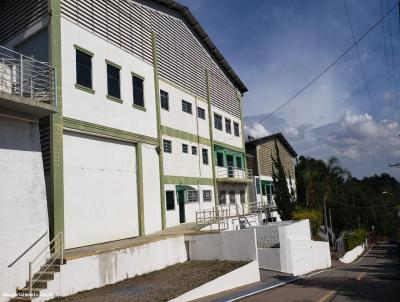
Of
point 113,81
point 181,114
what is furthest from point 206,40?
point 113,81

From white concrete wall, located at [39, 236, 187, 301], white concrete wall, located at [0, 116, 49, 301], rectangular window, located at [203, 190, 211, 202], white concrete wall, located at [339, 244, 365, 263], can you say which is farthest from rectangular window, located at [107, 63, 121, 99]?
white concrete wall, located at [339, 244, 365, 263]

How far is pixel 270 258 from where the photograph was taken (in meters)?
19.4

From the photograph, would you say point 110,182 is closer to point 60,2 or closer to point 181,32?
point 60,2

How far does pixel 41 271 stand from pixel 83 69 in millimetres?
9101

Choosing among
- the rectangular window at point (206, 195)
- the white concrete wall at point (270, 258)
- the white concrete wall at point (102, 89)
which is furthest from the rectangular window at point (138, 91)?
the white concrete wall at point (270, 258)

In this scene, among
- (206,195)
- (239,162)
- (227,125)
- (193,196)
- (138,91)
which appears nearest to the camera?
(138,91)

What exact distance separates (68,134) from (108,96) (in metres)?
3.32

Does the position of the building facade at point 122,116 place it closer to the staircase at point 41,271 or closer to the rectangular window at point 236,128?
the staircase at point 41,271

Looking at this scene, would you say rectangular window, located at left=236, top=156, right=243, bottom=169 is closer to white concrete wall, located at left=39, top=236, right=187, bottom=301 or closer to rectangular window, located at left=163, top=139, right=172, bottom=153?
rectangular window, located at left=163, top=139, right=172, bottom=153

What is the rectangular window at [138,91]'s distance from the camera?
2091 cm

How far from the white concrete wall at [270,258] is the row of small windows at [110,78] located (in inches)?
403

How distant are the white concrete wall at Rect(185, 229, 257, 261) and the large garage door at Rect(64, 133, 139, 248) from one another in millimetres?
3222

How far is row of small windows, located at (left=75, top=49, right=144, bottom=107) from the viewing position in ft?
56.4

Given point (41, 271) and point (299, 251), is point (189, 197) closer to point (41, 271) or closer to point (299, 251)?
point (299, 251)
